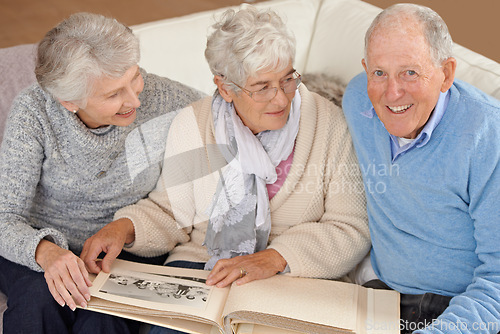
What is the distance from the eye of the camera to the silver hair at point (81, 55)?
1.69 m

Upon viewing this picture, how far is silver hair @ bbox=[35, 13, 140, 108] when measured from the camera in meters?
1.69

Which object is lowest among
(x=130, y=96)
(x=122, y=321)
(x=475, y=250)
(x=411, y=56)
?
(x=122, y=321)

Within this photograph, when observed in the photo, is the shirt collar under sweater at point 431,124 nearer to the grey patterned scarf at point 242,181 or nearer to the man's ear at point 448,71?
the man's ear at point 448,71

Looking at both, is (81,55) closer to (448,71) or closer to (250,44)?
(250,44)

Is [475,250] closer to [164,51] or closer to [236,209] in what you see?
[236,209]

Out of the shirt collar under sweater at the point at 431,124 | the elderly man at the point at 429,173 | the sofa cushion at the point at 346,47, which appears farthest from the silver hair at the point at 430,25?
the sofa cushion at the point at 346,47

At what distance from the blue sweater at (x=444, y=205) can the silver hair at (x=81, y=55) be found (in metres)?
0.67

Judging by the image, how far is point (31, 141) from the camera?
71.5 inches

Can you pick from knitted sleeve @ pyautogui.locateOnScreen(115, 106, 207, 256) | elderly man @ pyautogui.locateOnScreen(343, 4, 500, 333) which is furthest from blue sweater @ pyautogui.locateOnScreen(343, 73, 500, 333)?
knitted sleeve @ pyautogui.locateOnScreen(115, 106, 207, 256)

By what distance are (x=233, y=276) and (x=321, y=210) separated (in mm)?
359

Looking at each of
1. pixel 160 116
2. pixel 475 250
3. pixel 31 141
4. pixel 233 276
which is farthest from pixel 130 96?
pixel 475 250

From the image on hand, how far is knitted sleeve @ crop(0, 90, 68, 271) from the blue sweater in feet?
3.05

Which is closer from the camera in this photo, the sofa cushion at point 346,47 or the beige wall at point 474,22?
the sofa cushion at point 346,47

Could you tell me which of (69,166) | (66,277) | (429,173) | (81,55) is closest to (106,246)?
(66,277)
